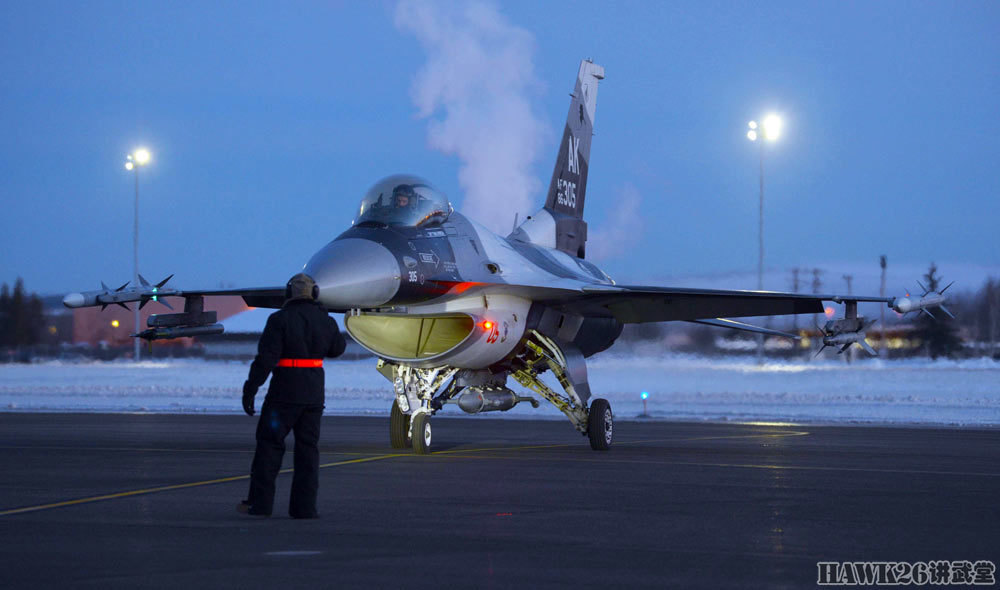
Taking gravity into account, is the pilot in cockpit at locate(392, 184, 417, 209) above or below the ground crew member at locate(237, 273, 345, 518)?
above

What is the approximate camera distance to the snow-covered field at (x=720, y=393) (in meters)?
28.8

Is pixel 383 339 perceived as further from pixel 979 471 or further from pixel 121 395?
pixel 121 395

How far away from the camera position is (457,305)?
53.4 ft

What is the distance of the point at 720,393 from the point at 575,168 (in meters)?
11.8

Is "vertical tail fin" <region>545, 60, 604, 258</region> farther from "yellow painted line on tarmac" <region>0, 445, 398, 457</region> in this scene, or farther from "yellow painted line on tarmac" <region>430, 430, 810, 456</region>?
"yellow painted line on tarmac" <region>0, 445, 398, 457</region>

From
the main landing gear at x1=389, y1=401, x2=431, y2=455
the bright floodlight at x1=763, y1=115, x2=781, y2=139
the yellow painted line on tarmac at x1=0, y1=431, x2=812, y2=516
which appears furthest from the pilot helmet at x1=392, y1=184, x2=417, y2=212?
the bright floodlight at x1=763, y1=115, x2=781, y2=139

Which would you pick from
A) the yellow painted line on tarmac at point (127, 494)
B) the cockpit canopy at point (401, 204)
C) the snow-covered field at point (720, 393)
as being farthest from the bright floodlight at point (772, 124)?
the yellow painted line on tarmac at point (127, 494)

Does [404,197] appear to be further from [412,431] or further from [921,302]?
[921,302]

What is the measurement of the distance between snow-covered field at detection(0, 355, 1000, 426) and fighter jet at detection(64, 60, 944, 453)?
28.0 ft

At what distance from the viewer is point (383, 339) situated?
1672cm

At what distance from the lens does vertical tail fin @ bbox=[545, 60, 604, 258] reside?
22.3 meters

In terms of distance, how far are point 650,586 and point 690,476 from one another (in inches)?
254

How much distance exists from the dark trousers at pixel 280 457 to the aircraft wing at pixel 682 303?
28.1ft

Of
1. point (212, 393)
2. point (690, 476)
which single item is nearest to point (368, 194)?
point (690, 476)
